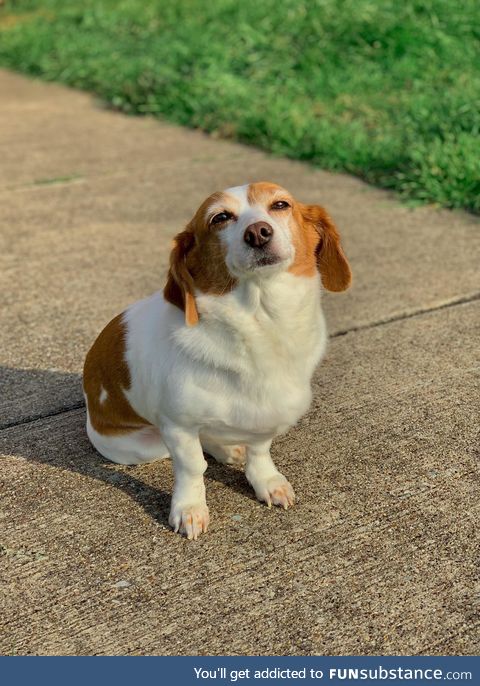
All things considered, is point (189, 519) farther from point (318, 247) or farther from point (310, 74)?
point (310, 74)

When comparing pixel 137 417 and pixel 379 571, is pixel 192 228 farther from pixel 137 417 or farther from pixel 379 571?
pixel 379 571

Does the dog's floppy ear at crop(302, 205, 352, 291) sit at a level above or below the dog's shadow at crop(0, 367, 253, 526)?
above

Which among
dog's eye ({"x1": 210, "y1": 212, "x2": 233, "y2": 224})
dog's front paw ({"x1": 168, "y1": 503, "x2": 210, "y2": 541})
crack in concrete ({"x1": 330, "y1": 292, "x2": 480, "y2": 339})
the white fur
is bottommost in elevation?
crack in concrete ({"x1": 330, "y1": 292, "x2": 480, "y2": 339})

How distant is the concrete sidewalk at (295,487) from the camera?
2.57m

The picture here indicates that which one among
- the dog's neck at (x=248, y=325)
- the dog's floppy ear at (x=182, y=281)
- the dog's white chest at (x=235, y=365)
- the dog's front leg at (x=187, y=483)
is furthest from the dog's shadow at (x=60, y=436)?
the dog's floppy ear at (x=182, y=281)

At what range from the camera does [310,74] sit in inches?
340

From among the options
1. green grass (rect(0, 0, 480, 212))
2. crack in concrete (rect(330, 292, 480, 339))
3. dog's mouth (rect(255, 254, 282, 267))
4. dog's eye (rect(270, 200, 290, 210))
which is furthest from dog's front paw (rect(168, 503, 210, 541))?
green grass (rect(0, 0, 480, 212))

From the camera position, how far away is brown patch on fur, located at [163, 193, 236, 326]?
282 cm

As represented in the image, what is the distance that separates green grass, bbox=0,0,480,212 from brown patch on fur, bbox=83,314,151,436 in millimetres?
3285

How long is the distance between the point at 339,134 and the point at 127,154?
5.66ft

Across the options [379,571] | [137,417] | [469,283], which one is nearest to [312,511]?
[379,571]

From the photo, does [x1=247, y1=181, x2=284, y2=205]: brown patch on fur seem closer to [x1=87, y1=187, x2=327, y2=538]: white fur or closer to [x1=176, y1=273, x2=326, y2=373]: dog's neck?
[x1=87, y1=187, x2=327, y2=538]: white fur

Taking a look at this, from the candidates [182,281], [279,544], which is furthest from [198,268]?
[279,544]

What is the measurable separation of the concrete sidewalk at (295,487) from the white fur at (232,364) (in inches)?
9.4
